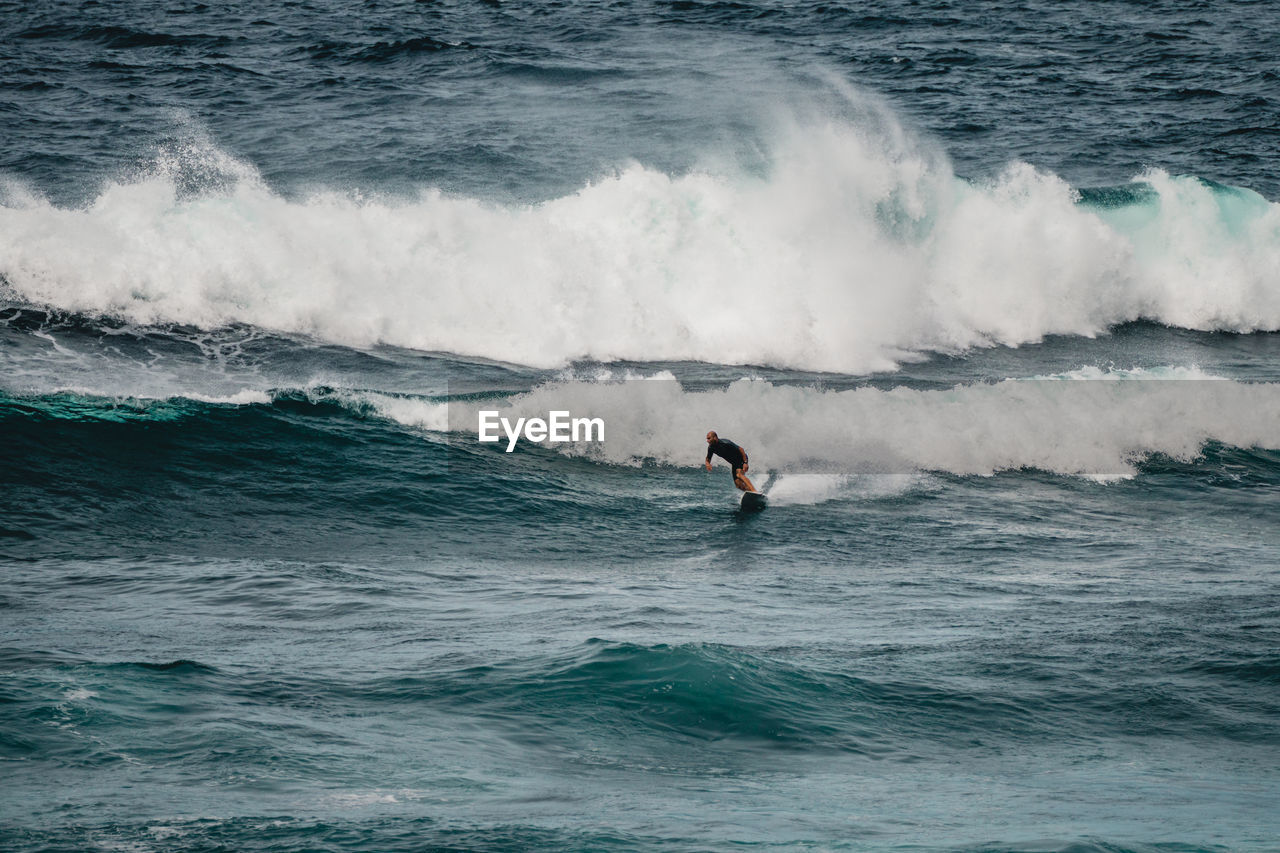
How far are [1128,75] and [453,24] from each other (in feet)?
61.7

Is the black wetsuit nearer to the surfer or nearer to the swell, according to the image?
the surfer

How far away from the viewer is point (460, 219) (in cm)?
2416

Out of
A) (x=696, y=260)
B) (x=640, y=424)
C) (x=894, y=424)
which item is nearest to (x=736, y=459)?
(x=640, y=424)

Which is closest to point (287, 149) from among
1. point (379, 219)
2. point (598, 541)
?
point (379, 219)

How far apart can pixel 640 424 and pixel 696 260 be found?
6955mm

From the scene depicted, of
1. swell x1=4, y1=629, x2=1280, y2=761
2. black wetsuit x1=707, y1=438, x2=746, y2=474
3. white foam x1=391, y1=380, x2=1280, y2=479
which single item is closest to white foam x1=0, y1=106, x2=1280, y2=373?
white foam x1=391, y1=380, x2=1280, y2=479

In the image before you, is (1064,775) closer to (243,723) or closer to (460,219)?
(243,723)

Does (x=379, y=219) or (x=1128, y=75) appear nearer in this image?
(x=379, y=219)

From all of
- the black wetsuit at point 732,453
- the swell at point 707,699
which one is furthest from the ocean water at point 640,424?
the black wetsuit at point 732,453

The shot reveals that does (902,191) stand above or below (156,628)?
above

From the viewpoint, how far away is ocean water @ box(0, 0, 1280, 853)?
25.6ft

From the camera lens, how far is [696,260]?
23.9 metres

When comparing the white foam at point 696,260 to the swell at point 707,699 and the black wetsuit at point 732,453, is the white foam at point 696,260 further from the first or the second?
the swell at point 707,699

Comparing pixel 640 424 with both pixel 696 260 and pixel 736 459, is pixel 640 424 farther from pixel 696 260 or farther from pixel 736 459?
pixel 696 260
